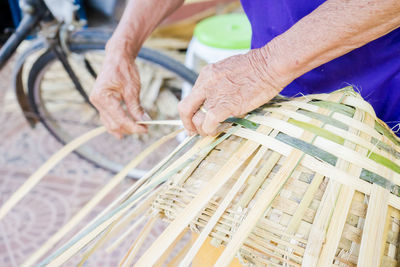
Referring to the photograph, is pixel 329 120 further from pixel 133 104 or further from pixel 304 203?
pixel 133 104

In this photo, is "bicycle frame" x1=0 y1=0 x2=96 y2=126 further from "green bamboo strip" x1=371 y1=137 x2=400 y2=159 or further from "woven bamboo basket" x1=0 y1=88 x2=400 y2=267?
"green bamboo strip" x1=371 y1=137 x2=400 y2=159

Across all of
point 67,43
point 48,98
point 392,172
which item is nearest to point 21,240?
point 67,43

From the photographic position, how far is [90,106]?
203 centimetres

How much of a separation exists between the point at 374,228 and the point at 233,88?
36 centimetres

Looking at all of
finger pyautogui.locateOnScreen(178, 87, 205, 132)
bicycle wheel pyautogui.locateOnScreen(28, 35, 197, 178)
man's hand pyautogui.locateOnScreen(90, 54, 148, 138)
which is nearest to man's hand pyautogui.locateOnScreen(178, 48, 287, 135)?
finger pyautogui.locateOnScreen(178, 87, 205, 132)

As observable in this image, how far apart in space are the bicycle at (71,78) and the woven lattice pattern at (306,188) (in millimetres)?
962

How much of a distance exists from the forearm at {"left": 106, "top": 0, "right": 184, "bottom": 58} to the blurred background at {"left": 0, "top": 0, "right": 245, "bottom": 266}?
501mm

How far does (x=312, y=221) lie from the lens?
1.85 ft

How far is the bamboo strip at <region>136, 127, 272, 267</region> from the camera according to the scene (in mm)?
588

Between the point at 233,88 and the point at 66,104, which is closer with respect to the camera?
the point at 233,88

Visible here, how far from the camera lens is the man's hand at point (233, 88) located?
0.68 metres

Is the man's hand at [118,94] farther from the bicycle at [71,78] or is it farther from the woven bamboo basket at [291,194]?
the bicycle at [71,78]

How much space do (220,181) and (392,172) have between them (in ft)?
1.00

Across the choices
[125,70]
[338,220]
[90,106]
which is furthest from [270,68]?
[90,106]
